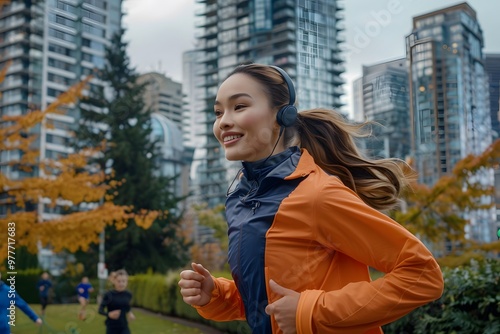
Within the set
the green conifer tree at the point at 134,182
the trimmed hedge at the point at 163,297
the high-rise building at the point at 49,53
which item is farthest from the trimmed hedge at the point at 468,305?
the green conifer tree at the point at 134,182

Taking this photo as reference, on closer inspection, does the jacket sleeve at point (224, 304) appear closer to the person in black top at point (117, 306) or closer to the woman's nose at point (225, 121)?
the woman's nose at point (225, 121)

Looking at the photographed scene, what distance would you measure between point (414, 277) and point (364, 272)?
0.17m

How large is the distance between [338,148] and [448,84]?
2618 mm

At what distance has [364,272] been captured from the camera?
138 centimetres

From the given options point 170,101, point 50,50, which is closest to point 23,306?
point 170,101

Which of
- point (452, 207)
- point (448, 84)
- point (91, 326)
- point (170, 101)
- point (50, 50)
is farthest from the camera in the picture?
point (50, 50)

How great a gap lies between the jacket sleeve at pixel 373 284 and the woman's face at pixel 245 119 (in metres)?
0.30

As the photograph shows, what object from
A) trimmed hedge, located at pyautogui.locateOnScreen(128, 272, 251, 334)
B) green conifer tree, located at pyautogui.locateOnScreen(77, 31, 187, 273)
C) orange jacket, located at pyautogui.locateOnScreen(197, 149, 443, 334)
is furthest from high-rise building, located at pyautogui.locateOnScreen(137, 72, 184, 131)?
orange jacket, located at pyautogui.locateOnScreen(197, 149, 443, 334)

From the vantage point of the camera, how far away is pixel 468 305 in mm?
3930

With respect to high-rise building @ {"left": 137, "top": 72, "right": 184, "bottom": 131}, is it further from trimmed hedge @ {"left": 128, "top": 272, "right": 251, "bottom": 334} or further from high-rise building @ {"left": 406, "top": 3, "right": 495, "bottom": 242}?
high-rise building @ {"left": 406, "top": 3, "right": 495, "bottom": 242}

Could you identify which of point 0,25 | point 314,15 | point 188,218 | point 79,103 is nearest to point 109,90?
point 79,103

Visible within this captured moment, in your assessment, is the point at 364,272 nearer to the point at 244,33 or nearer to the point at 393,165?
the point at 393,165

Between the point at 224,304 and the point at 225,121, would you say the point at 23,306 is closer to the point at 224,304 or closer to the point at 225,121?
the point at 224,304

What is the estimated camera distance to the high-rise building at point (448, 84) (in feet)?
7.36
